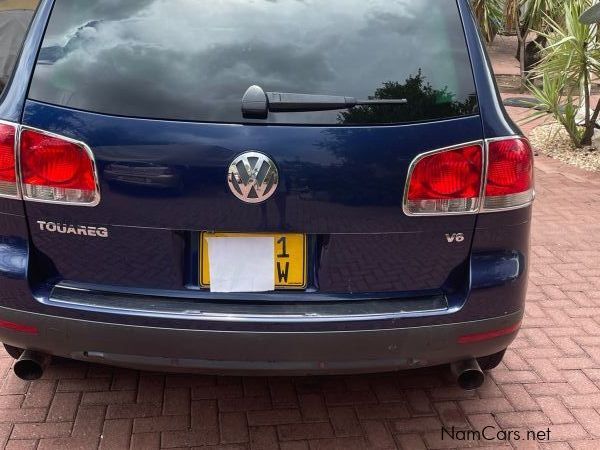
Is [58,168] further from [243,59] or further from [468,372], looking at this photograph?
[468,372]

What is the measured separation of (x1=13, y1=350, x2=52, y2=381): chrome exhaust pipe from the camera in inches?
99.3

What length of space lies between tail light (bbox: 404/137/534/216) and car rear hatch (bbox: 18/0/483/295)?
0.04 meters

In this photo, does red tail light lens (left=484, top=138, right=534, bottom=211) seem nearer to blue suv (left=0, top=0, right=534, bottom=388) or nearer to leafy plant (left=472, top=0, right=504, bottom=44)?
blue suv (left=0, top=0, right=534, bottom=388)

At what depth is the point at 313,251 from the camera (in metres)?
2.25

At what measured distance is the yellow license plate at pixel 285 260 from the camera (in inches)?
87.4

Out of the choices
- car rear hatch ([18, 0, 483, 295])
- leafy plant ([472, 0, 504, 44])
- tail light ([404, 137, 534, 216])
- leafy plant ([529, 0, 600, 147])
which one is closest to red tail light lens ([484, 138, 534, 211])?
tail light ([404, 137, 534, 216])

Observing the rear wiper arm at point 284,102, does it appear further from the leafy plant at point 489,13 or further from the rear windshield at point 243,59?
the leafy plant at point 489,13

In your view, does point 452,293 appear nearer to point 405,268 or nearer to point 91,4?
point 405,268

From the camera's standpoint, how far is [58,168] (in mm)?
2186

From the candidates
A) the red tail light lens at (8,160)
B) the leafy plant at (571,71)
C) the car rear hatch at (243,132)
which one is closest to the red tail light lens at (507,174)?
the car rear hatch at (243,132)

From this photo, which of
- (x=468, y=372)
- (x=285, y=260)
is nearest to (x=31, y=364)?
(x=285, y=260)

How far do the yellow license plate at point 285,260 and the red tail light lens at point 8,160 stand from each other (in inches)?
25.4

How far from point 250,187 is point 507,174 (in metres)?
0.89

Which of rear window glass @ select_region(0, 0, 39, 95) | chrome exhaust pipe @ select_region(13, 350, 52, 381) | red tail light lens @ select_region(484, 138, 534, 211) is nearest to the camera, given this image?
red tail light lens @ select_region(484, 138, 534, 211)
